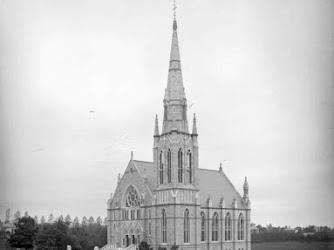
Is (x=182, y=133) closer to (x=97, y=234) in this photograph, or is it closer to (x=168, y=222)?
(x=168, y=222)

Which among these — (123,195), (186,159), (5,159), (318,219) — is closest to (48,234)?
(123,195)

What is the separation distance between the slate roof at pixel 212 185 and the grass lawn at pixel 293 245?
5.41 meters

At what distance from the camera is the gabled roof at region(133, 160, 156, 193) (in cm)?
4787

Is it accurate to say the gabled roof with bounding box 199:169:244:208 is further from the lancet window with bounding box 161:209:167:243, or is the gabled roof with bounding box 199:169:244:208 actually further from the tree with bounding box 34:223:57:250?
the tree with bounding box 34:223:57:250

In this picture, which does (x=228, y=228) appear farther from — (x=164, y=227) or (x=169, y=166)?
(x=169, y=166)

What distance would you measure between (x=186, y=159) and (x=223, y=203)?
8.47 meters

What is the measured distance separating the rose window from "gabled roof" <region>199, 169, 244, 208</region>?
6.05 metres

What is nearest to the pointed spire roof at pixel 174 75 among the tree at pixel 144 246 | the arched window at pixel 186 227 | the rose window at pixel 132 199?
the arched window at pixel 186 227

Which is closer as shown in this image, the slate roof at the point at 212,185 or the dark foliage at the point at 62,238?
the dark foliage at the point at 62,238

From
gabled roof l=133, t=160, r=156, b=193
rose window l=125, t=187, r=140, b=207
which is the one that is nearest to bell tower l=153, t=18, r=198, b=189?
gabled roof l=133, t=160, r=156, b=193

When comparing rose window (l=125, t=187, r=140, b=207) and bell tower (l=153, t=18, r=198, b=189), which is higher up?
bell tower (l=153, t=18, r=198, b=189)

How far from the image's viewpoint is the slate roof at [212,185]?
4928 cm

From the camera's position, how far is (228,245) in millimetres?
51031

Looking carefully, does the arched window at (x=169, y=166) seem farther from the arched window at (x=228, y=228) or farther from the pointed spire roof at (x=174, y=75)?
the arched window at (x=228, y=228)
